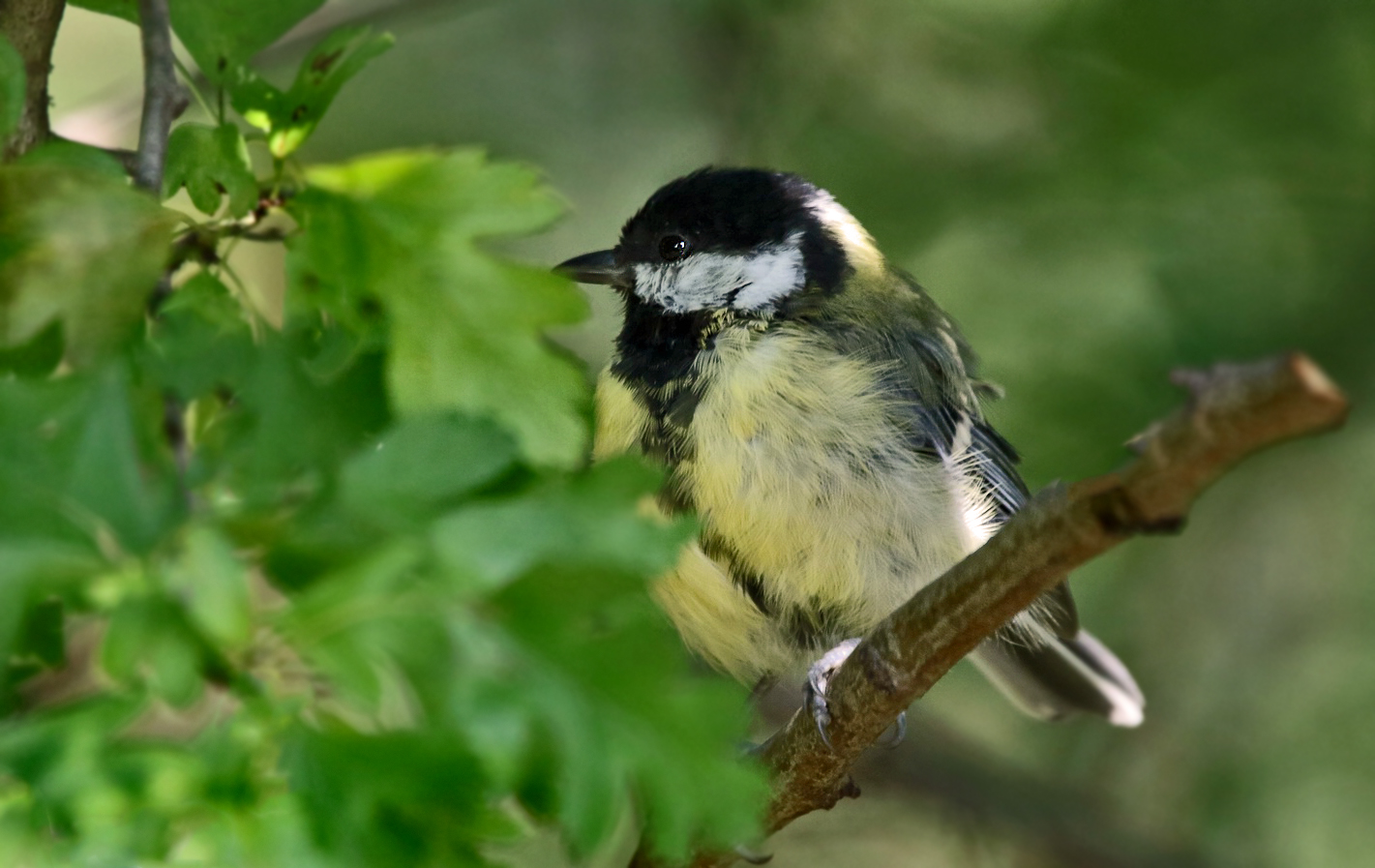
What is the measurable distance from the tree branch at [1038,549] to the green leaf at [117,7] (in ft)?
3.21

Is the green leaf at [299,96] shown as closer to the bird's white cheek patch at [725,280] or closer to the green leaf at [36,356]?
the green leaf at [36,356]

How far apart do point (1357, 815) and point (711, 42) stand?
2.23 m

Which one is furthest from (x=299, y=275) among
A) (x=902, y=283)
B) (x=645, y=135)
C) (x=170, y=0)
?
(x=645, y=135)

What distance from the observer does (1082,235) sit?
282 centimetres

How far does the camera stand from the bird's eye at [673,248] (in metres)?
2.21

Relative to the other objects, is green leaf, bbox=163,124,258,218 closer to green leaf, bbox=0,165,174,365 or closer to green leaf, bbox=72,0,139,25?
green leaf, bbox=0,165,174,365

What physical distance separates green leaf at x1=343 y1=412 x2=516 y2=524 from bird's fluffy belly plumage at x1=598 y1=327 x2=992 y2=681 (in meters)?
0.79

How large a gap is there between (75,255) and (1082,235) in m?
2.23

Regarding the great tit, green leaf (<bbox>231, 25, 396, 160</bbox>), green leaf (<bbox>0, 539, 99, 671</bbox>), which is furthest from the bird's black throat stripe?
green leaf (<bbox>0, 539, 99, 671</bbox>)

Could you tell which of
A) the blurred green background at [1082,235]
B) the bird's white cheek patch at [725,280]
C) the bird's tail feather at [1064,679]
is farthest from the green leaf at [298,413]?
the bird's tail feather at [1064,679]

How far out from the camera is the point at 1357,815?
300 cm

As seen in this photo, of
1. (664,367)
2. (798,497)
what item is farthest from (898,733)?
(664,367)

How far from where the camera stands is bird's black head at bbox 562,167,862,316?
2174 millimetres

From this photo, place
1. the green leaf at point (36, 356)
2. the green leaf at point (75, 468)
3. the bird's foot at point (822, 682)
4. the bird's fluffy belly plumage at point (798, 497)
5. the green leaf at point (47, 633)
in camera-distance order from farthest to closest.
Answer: the bird's fluffy belly plumage at point (798, 497), the bird's foot at point (822, 682), the green leaf at point (36, 356), the green leaf at point (47, 633), the green leaf at point (75, 468)
